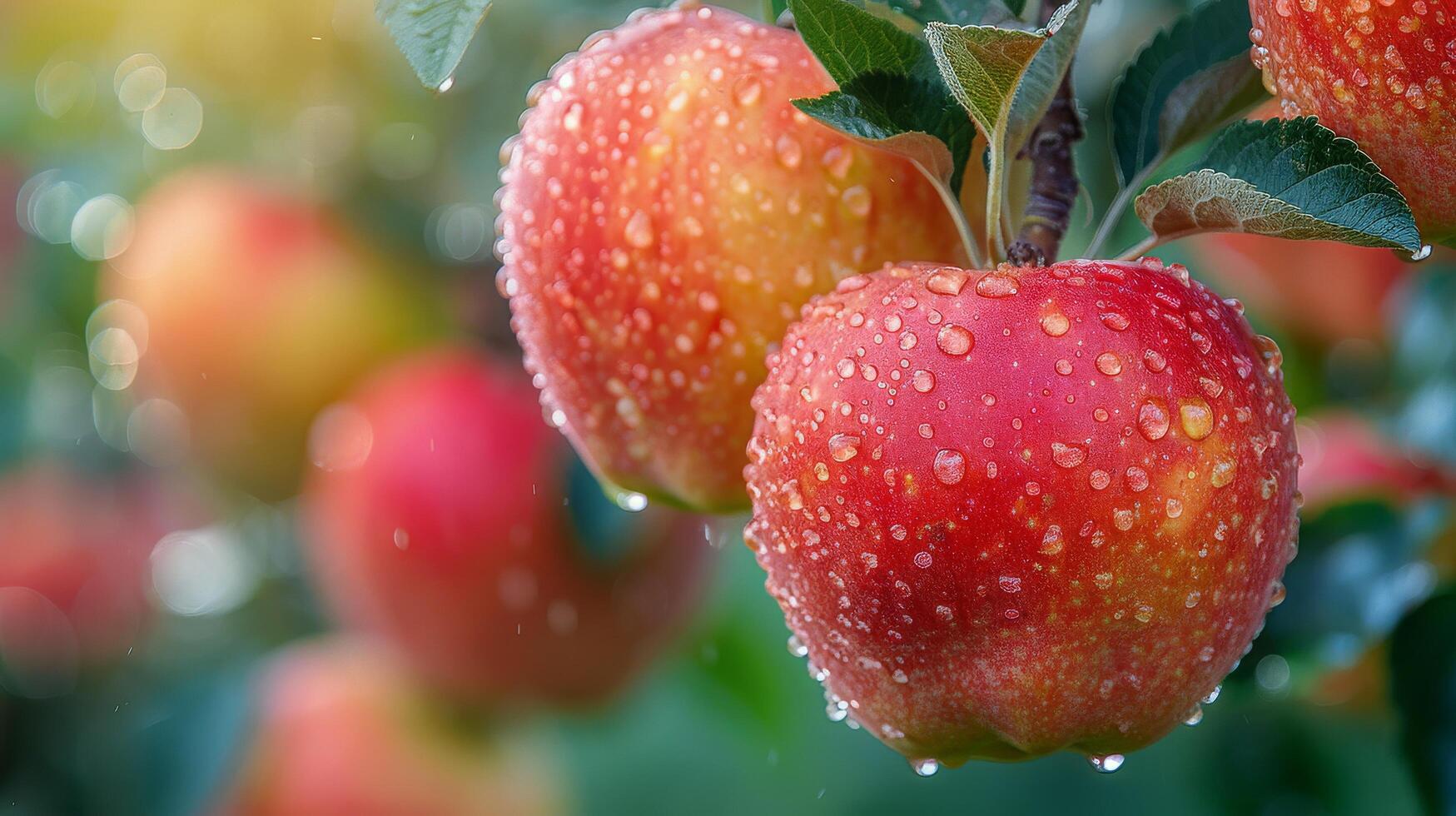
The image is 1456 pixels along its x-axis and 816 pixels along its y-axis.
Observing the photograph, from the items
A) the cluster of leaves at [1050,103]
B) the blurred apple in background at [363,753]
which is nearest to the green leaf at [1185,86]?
the cluster of leaves at [1050,103]

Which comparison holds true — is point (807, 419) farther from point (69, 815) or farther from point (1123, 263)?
point (69, 815)

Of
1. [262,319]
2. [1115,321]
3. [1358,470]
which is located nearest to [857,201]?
[1115,321]

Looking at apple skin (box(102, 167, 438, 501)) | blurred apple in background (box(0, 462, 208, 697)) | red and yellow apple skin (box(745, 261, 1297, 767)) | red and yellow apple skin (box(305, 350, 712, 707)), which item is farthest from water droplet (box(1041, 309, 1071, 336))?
blurred apple in background (box(0, 462, 208, 697))

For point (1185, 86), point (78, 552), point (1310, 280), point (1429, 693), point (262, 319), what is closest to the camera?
point (1185, 86)

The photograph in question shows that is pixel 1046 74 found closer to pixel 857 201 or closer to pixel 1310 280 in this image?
pixel 857 201

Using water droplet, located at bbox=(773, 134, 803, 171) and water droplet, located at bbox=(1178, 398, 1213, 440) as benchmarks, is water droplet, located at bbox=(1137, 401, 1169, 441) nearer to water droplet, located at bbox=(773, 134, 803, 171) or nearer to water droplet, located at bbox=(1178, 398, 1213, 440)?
water droplet, located at bbox=(1178, 398, 1213, 440)

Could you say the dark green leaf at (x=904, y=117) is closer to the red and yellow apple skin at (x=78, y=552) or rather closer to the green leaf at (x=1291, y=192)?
the green leaf at (x=1291, y=192)

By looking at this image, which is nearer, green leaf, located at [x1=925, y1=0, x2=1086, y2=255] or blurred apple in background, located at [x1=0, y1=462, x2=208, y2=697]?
green leaf, located at [x1=925, y1=0, x2=1086, y2=255]
